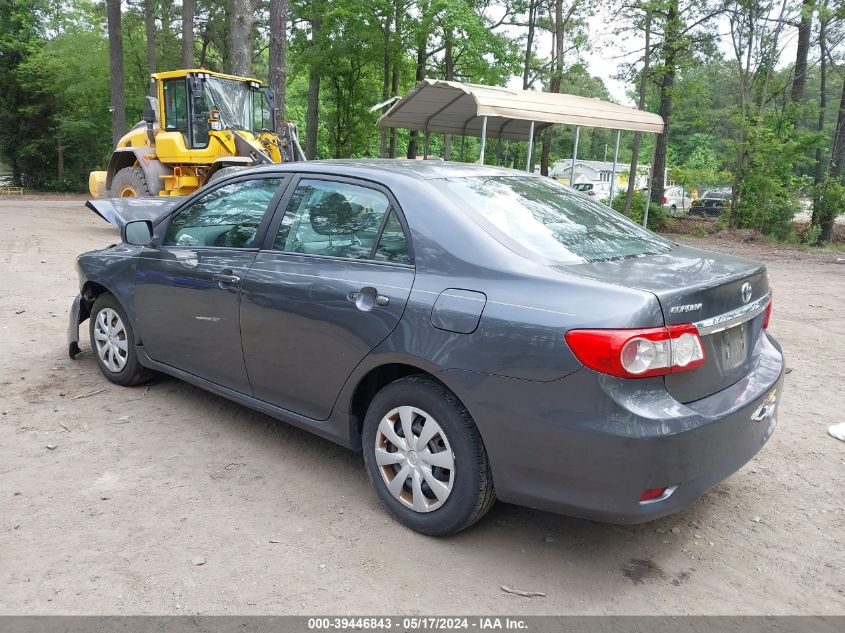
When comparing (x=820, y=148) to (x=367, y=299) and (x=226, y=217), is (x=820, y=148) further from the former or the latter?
(x=367, y=299)

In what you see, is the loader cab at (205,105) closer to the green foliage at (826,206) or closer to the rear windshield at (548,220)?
the rear windshield at (548,220)

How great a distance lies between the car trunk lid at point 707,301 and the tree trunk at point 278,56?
40.8 ft

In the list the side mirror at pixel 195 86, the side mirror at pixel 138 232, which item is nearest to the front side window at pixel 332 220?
the side mirror at pixel 138 232

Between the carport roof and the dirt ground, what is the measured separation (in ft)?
32.6

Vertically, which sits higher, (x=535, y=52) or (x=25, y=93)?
(x=535, y=52)

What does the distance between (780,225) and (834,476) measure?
1605cm

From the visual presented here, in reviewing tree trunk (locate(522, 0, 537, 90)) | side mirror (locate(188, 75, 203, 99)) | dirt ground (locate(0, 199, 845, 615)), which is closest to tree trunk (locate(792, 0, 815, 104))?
tree trunk (locate(522, 0, 537, 90))

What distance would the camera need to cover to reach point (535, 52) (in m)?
28.6

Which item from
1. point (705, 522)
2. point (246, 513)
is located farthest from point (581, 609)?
point (246, 513)

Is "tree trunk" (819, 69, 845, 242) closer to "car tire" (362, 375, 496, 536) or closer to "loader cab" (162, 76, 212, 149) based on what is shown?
"loader cab" (162, 76, 212, 149)

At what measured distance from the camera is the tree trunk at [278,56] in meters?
14.1

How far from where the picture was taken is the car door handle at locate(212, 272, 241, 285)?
3809 mm

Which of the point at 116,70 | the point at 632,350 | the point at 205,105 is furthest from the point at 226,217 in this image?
the point at 116,70

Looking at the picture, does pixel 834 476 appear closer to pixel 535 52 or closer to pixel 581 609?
pixel 581 609
